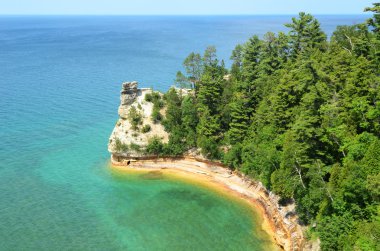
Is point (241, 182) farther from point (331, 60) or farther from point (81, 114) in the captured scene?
point (81, 114)

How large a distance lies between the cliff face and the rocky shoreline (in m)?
1.69

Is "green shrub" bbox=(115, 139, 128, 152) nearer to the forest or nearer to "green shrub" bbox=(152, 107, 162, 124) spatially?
the forest

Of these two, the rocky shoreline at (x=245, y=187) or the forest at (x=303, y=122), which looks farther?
the rocky shoreline at (x=245, y=187)

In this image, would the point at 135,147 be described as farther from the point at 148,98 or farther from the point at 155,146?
the point at 148,98

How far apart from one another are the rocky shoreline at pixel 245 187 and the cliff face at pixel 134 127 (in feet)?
5.53

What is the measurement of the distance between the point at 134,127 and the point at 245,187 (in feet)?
71.6

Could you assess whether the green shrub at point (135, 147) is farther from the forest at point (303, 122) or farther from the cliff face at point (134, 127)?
the forest at point (303, 122)

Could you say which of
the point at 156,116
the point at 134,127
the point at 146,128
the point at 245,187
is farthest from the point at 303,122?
the point at 134,127

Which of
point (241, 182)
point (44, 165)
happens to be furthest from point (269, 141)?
point (44, 165)

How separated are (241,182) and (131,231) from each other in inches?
705

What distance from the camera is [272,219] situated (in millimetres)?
Result: 44844

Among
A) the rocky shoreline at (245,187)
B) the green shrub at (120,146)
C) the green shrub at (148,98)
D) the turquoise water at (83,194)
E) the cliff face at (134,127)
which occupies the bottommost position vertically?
the turquoise water at (83,194)

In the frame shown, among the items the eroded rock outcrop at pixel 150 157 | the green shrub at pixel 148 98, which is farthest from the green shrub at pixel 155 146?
the green shrub at pixel 148 98

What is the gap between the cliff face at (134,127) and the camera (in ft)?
200
